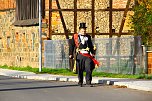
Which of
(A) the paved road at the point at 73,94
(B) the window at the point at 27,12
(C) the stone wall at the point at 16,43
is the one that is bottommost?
(A) the paved road at the point at 73,94

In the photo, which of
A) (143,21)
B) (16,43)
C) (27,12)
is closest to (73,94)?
(143,21)

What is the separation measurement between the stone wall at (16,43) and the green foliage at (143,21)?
30.2 feet

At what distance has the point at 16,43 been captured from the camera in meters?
34.9

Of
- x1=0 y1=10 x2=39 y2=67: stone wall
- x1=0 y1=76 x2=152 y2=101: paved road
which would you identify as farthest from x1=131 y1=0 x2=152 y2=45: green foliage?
x1=0 y1=10 x2=39 y2=67: stone wall

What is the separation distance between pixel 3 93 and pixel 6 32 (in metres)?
21.0

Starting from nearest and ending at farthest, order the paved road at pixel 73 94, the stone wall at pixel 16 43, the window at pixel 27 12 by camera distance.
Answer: the paved road at pixel 73 94 < the window at pixel 27 12 < the stone wall at pixel 16 43

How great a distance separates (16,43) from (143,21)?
13328 millimetres

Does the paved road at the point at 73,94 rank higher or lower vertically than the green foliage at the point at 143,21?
lower

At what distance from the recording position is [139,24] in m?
23.6

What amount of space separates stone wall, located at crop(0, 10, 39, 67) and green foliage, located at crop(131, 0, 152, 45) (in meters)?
9.21

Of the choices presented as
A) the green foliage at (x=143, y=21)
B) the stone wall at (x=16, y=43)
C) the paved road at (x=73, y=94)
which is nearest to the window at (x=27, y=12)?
the stone wall at (x=16, y=43)

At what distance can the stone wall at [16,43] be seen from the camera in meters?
32.4

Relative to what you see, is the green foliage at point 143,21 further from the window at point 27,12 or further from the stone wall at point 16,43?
the stone wall at point 16,43

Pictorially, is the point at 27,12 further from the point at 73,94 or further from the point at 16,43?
the point at 73,94
